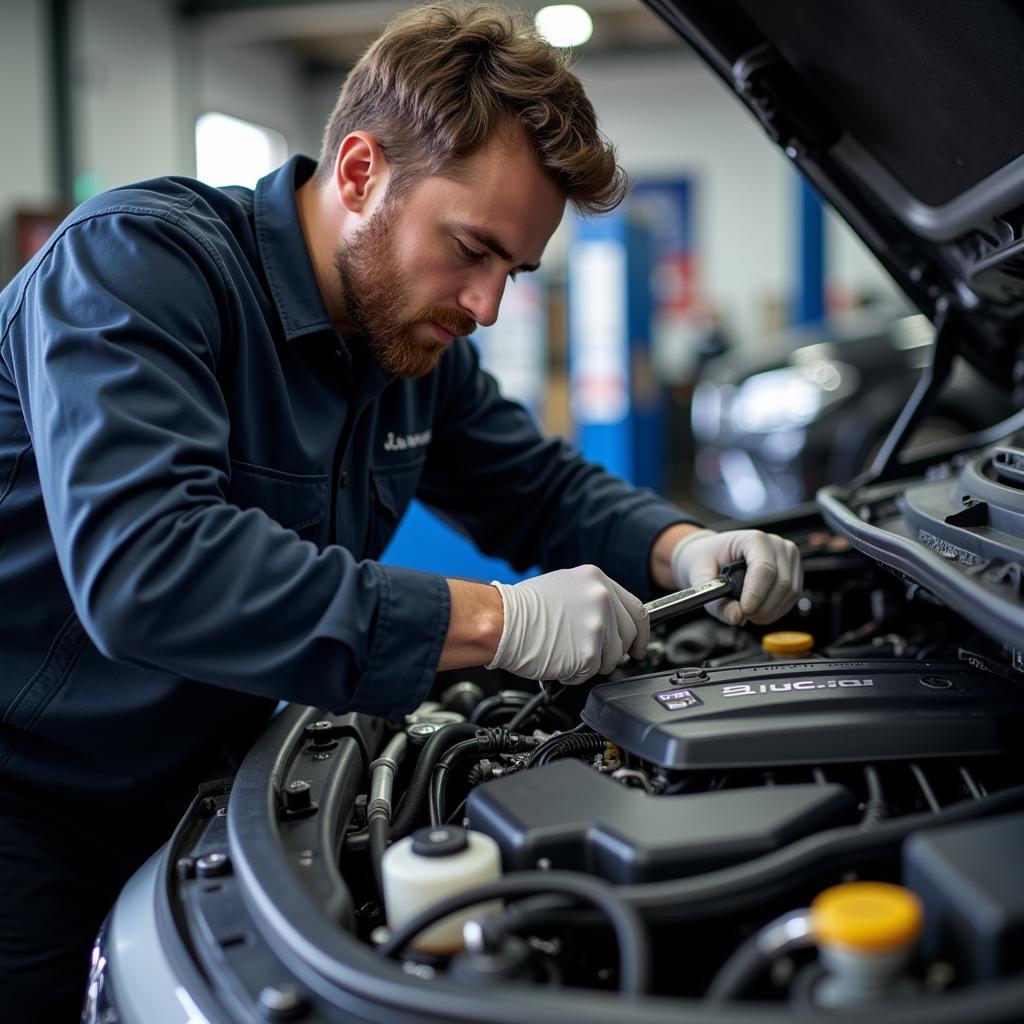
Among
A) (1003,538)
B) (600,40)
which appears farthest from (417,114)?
(600,40)

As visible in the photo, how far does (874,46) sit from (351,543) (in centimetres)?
84

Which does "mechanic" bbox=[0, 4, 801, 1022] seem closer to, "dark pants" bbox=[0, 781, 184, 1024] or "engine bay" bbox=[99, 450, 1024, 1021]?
"dark pants" bbox=[0, 781, 184, 1024]

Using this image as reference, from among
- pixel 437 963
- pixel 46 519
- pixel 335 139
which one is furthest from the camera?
pixel 335 139

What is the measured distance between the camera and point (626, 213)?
5.23 metres

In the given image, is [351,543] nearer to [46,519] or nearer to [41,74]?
[46,519]

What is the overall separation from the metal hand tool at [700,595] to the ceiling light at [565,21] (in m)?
6.02

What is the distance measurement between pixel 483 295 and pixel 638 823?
678 mm

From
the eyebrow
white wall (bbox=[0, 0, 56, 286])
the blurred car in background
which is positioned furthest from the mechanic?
white wall (bbox=[0, 0, 56, 286])

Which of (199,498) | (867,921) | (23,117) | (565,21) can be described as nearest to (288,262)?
(199,498)

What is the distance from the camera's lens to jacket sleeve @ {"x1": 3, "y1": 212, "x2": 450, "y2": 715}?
87 centimetres

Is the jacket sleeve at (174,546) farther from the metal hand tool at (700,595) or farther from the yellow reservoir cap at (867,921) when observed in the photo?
the yellow reservoir cap at (867,921)

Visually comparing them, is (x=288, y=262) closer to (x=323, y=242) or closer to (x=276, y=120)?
(x=323, y=242)

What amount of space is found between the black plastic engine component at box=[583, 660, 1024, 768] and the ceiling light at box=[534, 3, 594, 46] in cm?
634

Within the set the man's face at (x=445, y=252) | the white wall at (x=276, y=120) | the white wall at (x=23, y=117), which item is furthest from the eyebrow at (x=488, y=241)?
the white wall at (x=276, y=120)
